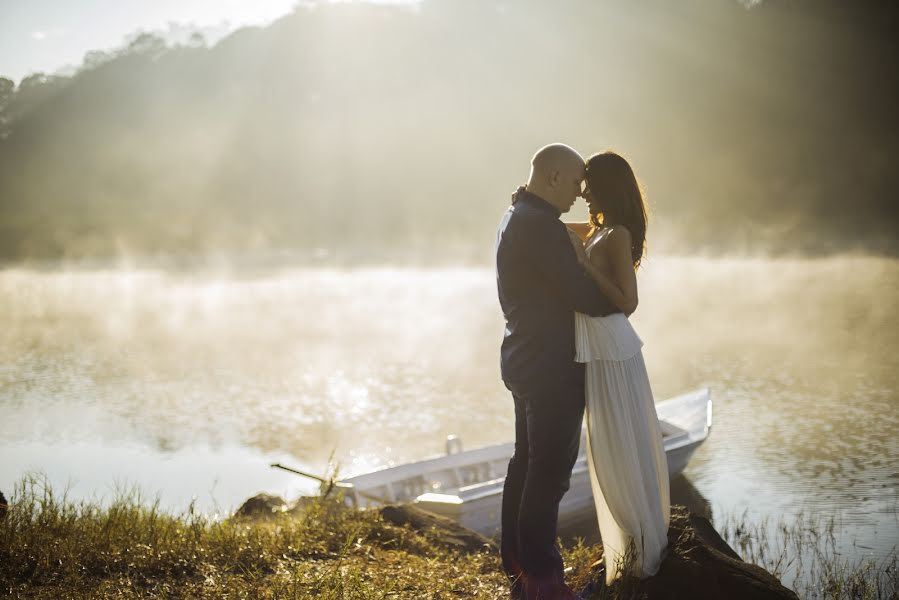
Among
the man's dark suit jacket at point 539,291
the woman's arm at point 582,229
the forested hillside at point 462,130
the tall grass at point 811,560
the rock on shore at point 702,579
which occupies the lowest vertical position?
the tall grass at point 811,560

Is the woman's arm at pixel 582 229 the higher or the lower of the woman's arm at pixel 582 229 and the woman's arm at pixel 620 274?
the higher

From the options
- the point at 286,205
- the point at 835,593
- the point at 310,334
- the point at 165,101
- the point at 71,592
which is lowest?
the point at 835,593

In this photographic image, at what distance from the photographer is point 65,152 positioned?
64.2 metres

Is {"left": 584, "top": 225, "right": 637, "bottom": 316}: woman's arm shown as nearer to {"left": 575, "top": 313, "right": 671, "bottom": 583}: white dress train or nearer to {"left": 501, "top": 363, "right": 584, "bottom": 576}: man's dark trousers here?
{"left": 575, "top": 313, "right": 671, "bottom": 583}: white dress train

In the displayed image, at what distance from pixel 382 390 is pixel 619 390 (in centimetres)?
1631

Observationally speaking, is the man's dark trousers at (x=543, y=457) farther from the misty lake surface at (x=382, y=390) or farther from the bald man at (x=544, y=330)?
the misty lake surface at (x=382, y=390)

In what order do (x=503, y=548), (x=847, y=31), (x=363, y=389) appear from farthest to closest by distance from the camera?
(x=847, y=31)
(x=363, y=389)
(x=503, y=548)

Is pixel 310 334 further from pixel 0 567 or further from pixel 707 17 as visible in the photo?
pixel 707 17

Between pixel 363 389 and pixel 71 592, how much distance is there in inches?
616

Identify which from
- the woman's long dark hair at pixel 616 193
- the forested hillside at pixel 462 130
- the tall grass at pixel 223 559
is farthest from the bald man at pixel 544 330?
the forested hillside at pixel 462 130

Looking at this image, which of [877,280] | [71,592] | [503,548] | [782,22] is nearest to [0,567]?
[71,592]

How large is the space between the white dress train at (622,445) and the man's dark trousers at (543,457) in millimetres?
121

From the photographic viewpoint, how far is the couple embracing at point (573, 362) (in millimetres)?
4191

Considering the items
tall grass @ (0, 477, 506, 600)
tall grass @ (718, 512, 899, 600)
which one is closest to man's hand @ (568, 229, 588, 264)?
tall grass @ (0, 477, 506, 600)
